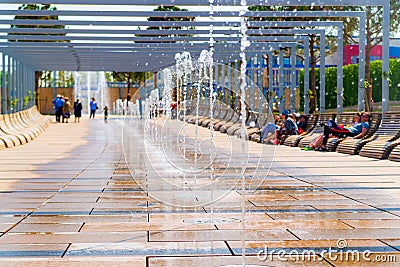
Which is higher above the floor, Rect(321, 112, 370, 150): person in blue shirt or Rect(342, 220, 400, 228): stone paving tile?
Rect(321, 112, 370, 150): person in blue shirt

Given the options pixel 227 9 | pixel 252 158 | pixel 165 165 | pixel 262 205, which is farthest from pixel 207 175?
pixel 227 9

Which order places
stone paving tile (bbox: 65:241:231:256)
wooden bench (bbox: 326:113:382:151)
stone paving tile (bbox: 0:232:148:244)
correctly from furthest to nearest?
wooden bench (bbox: 326:113:382:151) → stone paving tile (bbox: 0:232:148:244) → stone paving tile (bbox: 65:241:231:256)

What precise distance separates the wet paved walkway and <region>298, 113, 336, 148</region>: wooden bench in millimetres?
6122

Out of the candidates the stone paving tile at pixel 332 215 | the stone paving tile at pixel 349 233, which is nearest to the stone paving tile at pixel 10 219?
the stone paving tile at pixel 332 215

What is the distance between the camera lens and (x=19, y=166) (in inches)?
416

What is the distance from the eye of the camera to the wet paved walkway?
4250mm

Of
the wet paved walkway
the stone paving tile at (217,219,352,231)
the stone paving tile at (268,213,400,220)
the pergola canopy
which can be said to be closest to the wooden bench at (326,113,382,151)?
the pergola canopy

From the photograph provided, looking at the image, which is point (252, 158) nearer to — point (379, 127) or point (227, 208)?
point (379, 127)

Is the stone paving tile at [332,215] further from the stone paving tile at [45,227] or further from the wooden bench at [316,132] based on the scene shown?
the wooden bench at [316,132]

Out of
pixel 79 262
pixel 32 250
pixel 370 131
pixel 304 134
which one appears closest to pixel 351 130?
pixel 370 131

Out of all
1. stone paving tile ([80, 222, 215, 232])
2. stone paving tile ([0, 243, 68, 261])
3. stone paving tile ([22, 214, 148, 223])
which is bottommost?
stone paving tile ([22, 214, 148, 223])

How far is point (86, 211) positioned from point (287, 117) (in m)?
12.6

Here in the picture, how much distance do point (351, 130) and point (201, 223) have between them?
9.03m

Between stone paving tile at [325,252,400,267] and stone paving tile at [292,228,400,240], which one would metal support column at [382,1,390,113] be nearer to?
stone paving tile at [292,228,400,240]
